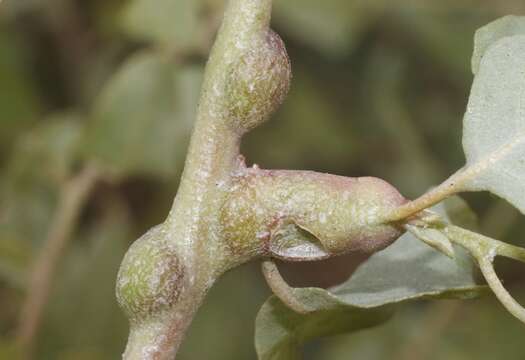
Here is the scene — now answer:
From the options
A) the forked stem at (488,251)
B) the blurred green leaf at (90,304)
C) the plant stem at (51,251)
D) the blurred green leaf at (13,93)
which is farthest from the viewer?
the blurred green leaf at (13,93)

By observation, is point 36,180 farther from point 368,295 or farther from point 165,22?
point 368,295

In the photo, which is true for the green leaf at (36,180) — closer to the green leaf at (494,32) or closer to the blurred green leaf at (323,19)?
the blurred green leaf at (323,19)

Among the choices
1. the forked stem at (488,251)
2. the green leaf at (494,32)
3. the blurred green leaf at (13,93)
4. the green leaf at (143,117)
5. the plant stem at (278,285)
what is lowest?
the forked stem at (488,251)

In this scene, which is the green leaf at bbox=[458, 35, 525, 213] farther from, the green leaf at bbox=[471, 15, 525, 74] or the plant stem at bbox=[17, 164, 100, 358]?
the plant stem at bbox=[17, 164, 100, 358]

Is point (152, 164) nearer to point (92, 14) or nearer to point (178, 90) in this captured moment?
point (178, 90)

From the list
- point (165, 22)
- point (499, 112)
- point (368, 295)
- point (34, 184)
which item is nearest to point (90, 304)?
point (34, 184)

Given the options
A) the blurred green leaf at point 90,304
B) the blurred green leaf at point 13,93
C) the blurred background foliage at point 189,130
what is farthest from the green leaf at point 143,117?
the blurred green leaf at point 13,93

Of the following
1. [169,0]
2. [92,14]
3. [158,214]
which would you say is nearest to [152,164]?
[169,0]
